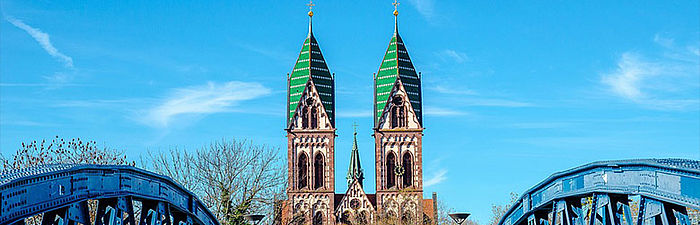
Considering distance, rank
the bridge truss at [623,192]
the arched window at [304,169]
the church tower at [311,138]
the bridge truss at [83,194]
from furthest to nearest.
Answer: the arched window at [304,169] < the church tower at [311,138] < the bridge truss at [623,192] < the bridge truss at [83,194]

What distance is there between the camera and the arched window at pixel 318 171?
69500 mm

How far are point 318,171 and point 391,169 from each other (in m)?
5.18

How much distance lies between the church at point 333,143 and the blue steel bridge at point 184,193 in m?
59.0

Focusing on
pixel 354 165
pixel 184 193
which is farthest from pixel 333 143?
pixel 184 193

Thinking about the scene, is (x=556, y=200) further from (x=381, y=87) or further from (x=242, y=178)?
(x=381, y=87)

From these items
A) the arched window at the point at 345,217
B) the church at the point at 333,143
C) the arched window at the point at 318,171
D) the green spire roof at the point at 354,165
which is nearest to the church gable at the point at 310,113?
the church at the point at 333,143

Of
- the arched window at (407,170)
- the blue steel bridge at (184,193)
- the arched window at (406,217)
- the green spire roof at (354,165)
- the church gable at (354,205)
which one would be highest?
the green spire roof at (354,165)

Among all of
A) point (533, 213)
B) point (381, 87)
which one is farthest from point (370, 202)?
point (533, 213)

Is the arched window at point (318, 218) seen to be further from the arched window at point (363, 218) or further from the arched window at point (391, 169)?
the arched window at point (391, 169)

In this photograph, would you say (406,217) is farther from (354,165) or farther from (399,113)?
(354,165)

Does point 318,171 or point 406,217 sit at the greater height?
point 318,171

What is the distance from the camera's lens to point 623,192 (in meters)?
7.61

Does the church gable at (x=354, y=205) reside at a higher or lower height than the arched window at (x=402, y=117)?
lower

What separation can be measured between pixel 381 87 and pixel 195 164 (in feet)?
123
